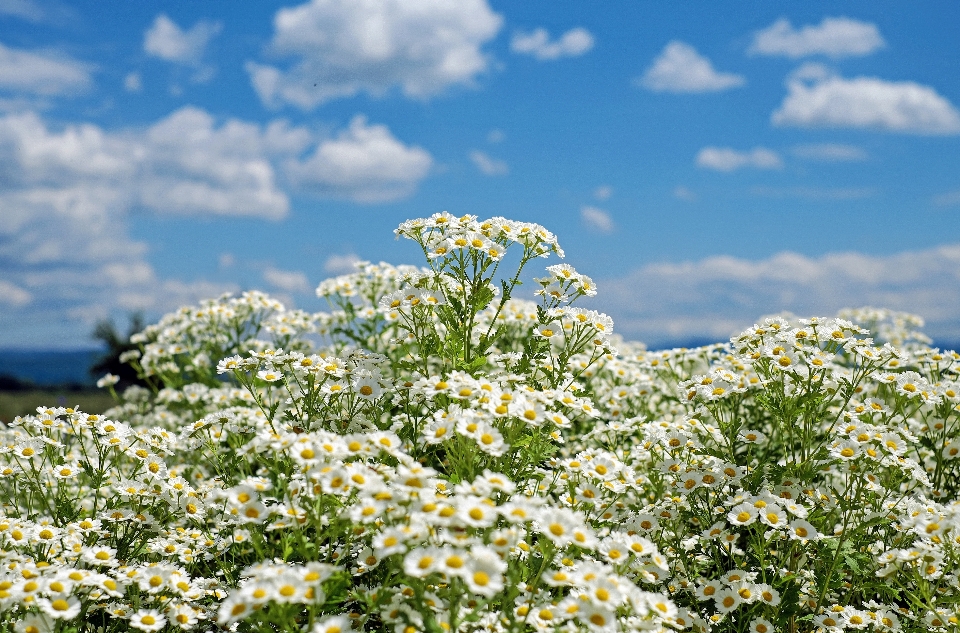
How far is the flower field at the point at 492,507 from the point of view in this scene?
3553 millimetres

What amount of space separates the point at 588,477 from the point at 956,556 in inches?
95.3

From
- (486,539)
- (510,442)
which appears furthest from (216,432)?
(486,539)

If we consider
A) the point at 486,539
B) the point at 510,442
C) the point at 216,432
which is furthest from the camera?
the point at 216,432

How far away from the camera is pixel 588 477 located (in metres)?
4.66

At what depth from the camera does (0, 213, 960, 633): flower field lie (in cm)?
355

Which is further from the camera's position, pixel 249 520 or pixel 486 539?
pixel 249 520

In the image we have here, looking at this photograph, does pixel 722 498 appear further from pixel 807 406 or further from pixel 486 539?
pixel 486 539

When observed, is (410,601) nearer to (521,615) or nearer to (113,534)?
(521,615)

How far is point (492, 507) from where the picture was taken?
336 cm

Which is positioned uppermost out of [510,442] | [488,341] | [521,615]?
[488,341]

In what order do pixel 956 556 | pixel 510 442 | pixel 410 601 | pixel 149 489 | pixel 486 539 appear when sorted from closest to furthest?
1. pixel 486 539
2. pixel 410 601
3. pixel 510 442
4. pixel 956 556
5. pixel 149 489

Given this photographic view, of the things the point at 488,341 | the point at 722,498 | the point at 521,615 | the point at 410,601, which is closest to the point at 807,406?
the point at 722,498

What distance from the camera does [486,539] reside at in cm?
339

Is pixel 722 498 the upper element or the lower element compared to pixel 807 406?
lower
